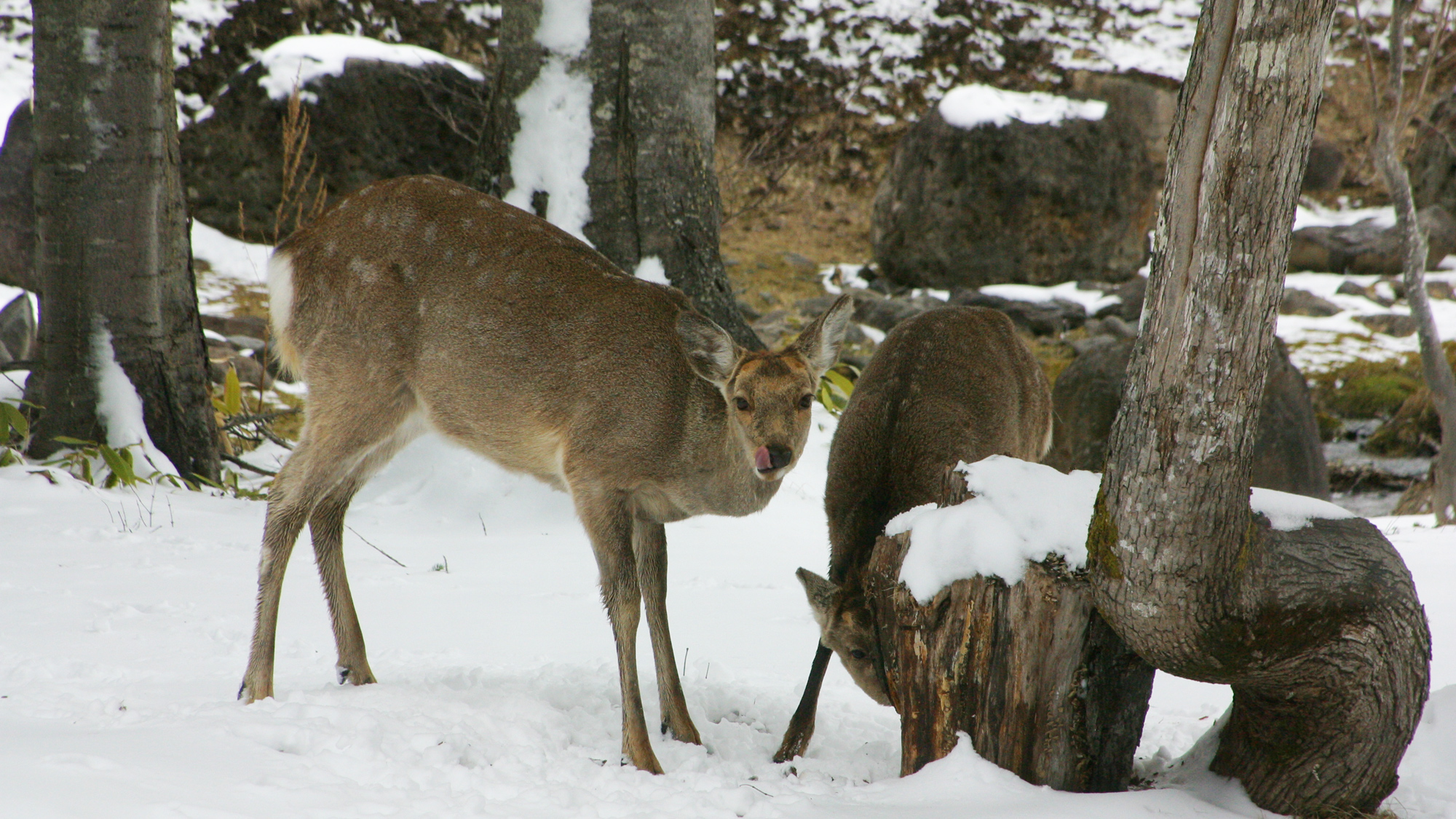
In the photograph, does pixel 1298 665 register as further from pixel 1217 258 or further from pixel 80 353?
pixel 80 353

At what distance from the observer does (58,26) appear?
20.0ft

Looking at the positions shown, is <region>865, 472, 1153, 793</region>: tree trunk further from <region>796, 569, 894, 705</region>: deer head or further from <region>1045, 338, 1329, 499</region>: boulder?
<region>1045, 338, 1329, 499</region>: boulder

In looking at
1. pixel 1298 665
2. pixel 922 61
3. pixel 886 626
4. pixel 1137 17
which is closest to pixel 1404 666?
pixel 1298 665

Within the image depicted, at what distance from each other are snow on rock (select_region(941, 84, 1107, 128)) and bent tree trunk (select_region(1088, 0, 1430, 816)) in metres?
11.2

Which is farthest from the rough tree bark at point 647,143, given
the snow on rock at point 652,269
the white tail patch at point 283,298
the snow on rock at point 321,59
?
the snow on rock at point 321,59

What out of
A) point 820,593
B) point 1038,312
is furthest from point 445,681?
point 1038,312

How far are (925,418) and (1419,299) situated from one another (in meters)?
5.43

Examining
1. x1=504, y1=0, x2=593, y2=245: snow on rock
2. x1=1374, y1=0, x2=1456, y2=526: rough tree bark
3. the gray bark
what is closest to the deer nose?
x1=504, y1=0, x2=593, y2=245: snow on rock

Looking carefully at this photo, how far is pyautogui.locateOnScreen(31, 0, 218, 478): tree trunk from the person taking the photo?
241 inches

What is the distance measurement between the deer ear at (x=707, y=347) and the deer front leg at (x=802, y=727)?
0.99 meters

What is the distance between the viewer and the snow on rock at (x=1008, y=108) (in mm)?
13398

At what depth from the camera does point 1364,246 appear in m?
14.1

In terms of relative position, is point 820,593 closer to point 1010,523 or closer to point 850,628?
point 850,628

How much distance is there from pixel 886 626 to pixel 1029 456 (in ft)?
7.50
